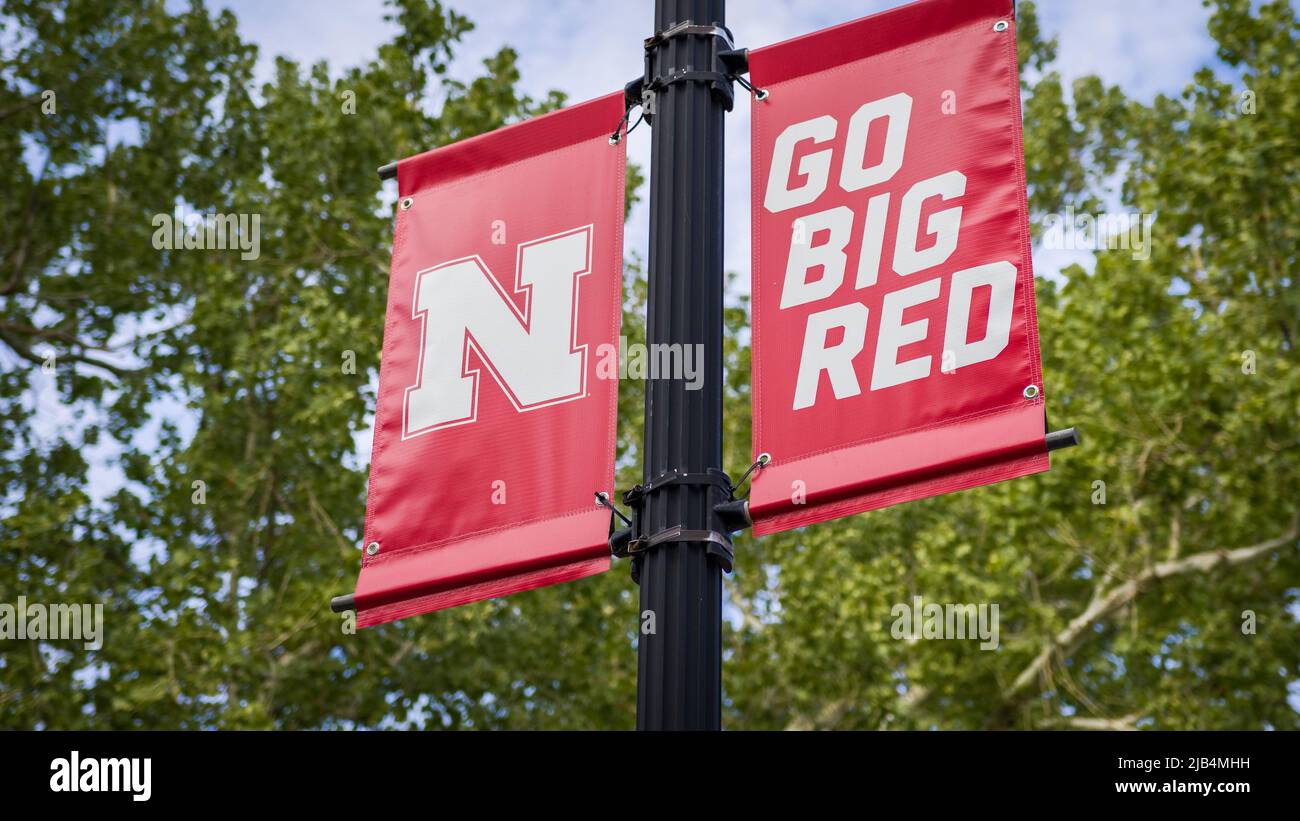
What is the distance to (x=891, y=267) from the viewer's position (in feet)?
12.4

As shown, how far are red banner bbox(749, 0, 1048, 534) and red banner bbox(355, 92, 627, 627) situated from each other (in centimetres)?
51

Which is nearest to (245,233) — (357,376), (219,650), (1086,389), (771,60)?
(357,376)

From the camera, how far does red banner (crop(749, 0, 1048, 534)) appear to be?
11.7ft

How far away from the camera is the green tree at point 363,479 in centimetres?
1454

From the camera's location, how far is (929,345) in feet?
12.0

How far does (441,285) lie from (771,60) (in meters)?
1.32

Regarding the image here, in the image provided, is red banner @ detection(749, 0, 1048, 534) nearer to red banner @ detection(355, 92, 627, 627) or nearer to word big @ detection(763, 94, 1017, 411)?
word big @ detection(763, 94, 1017, 411)

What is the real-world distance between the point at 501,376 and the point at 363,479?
1184cm

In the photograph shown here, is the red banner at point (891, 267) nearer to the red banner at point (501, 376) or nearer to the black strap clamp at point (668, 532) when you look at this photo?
the black strap clamp at point (668, 532)

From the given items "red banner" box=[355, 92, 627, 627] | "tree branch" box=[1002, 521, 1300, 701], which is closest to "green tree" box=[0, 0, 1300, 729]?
"tree branch" box=[1002, 521, 1300, 701]

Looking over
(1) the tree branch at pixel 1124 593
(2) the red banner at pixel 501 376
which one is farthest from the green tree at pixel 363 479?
(2) the red banner at pixel 501 376

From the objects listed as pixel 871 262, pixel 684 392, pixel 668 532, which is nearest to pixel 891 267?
pixel 871 262

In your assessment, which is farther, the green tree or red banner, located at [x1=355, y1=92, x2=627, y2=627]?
the green tree

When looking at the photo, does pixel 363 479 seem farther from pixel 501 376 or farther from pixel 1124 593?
pixel 501 376
